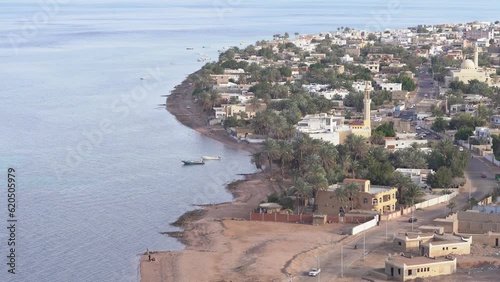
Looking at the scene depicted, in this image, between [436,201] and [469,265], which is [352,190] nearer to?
[436,201]

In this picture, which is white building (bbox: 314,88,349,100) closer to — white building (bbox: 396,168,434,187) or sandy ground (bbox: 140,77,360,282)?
white building (bbox: 396,168,434,187)

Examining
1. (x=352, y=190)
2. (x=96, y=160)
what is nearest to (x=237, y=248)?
(x=352, y=190)

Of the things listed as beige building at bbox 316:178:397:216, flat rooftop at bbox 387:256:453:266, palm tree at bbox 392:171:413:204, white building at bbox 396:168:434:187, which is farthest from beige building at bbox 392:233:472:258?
white building at bbox 396:168:434:187

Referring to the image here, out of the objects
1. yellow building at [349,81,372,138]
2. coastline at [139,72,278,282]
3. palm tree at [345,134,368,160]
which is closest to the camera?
coastline at [139,72,278,282]

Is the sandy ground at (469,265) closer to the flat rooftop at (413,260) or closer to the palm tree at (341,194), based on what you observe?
the flat rooftop at (413,260)

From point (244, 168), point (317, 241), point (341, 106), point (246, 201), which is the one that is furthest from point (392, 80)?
point (317, 241)

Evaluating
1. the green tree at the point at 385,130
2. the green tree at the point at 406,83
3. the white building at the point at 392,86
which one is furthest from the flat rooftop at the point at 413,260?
the green tree at the point at 406,83

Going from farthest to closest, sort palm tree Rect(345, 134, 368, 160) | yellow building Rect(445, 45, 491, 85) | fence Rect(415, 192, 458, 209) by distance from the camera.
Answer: yellow building Rect(445, 45, 491, 85) < palm tree Rect(345, 134, 368, 160) < fence Rect(415, 192, 458, 209)
